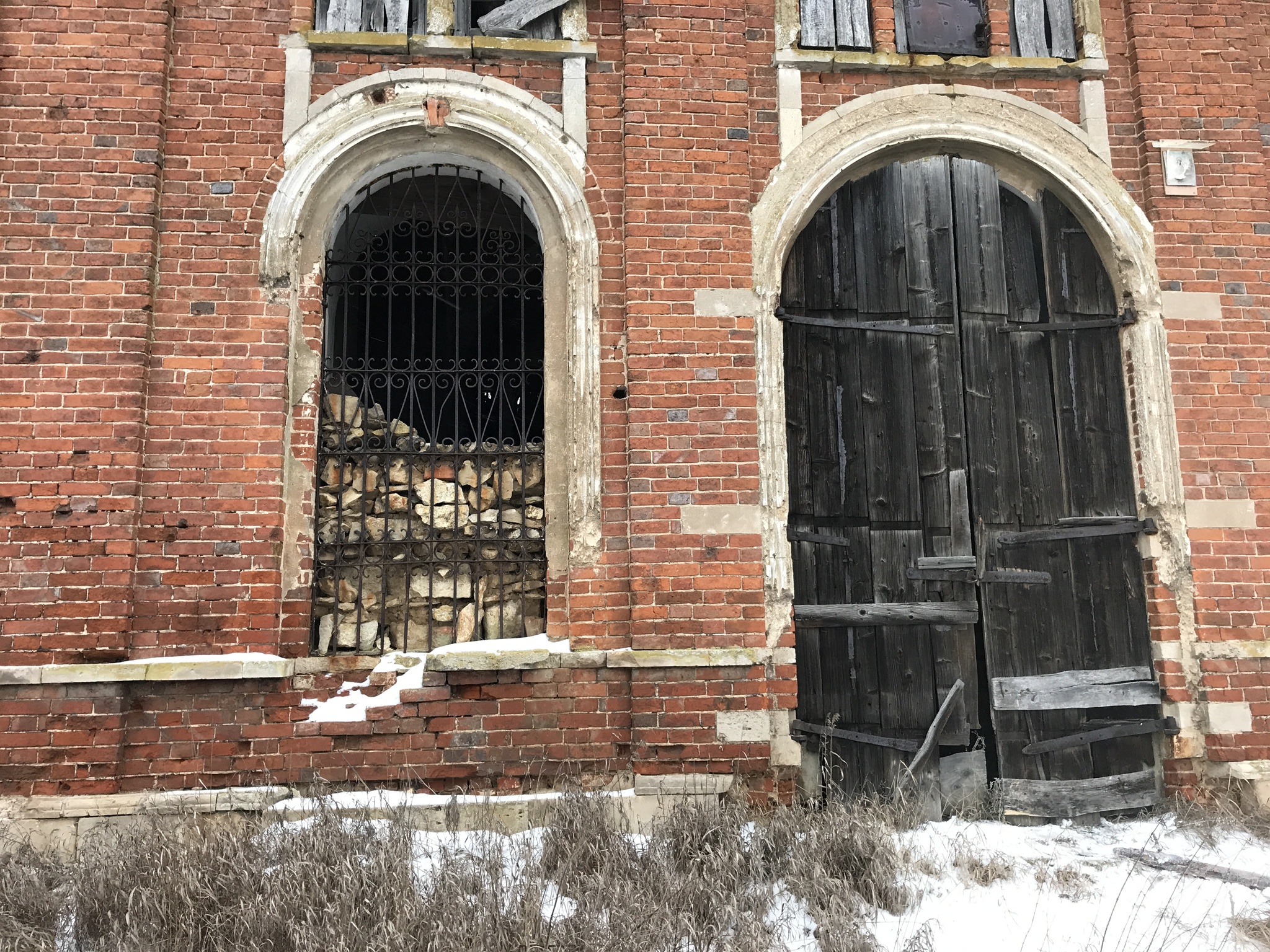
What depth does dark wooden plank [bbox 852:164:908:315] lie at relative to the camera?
18.0ft

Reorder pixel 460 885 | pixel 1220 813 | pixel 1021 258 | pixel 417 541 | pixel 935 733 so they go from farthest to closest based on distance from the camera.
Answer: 1. pixel 1021 258
2. pixel 935 733
3. pixel 417 541
4. pixel 1220 813
5. pixel 460 885

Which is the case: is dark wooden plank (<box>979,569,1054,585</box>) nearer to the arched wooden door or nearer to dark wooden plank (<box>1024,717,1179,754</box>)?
the arched wooden door

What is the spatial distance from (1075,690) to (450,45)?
17.7 ft

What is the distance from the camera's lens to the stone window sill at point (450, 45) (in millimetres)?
5141

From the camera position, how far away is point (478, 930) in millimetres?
3045

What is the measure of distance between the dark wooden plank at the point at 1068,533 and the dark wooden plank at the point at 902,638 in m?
0.48

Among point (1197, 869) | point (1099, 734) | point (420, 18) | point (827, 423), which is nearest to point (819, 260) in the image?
point (827, 423)

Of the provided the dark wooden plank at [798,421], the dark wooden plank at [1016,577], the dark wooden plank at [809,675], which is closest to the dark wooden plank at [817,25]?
the dark wooden plank at [798,421]

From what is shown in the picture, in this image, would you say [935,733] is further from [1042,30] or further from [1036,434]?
[1042,30]

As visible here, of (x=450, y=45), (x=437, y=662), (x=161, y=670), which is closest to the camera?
(x=161, y=670)

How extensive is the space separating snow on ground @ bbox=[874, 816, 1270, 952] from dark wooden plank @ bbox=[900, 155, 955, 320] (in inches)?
123

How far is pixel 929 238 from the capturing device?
18.3ft

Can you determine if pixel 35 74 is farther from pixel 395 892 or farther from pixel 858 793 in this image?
pixel 858 793

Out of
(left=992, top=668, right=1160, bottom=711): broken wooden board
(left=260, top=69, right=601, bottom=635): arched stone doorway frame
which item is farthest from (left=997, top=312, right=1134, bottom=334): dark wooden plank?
(left=260, top=69, right=601, bottom=635): arched stone doorway frame
